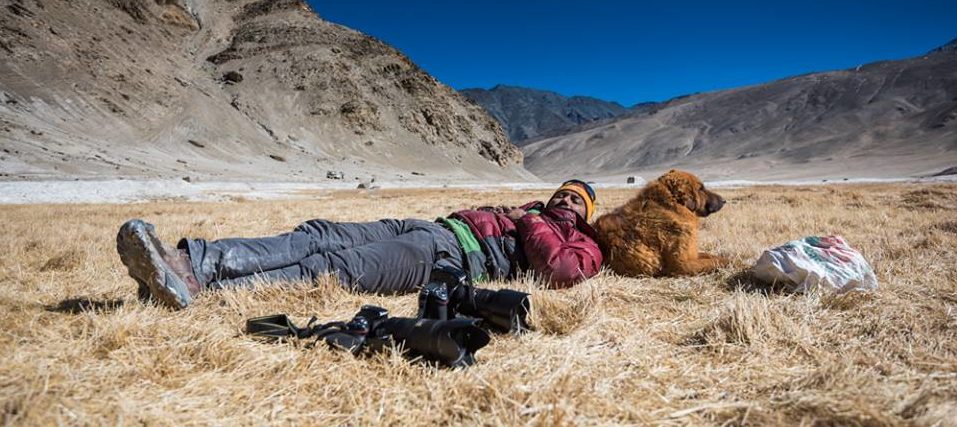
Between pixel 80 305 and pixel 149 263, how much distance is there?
24.1 inches

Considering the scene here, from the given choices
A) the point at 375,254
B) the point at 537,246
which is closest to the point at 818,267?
the point at 537,246

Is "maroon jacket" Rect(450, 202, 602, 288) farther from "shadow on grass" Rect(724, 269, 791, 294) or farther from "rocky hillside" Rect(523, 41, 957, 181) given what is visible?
"rocky hillside" Rect(523, 41, 957, 181)

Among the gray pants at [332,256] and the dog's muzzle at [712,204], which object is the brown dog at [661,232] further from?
the gray pants at [332,256]

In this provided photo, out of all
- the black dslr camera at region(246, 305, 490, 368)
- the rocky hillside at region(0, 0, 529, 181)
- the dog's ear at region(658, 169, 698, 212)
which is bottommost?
the black dslr camera at region(246, 305, 490, 368)

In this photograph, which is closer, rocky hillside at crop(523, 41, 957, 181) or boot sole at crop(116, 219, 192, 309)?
boot sole at crop(116, 219, 192, 309)

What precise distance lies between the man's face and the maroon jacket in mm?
377

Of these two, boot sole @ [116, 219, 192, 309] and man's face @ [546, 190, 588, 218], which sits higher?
man's face @ [546, 190, 588, 218]

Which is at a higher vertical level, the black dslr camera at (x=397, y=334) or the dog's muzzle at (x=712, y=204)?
the dog's muzzle at (x=712, y=204)

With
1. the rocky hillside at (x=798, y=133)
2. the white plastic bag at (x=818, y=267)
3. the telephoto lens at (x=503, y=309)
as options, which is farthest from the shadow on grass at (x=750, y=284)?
the rocky hillside at (x=798, y=133)

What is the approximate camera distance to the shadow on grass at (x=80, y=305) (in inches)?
104

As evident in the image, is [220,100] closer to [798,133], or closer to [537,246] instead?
[537,246]

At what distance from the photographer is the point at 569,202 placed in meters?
4.54

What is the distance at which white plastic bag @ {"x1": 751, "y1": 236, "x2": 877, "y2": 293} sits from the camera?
9.71 feet

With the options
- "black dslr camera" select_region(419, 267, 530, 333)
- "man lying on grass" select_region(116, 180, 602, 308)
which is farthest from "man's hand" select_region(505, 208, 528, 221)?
"black dslr camera" select_region(419, 267, 530, 333)
